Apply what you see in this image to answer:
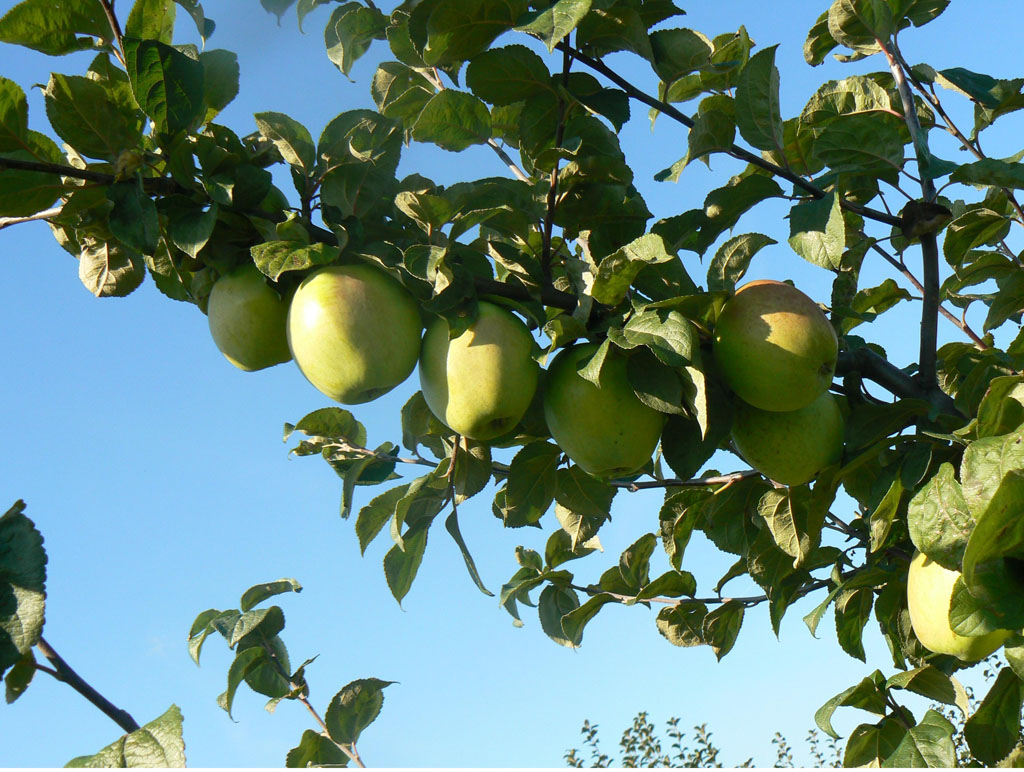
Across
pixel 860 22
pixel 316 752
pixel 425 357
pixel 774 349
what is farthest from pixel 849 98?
pixel 316 752

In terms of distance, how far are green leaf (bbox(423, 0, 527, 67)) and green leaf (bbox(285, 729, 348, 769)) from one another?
1239 millimetres

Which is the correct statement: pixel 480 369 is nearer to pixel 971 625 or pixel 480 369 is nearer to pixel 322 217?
pixel 322 217

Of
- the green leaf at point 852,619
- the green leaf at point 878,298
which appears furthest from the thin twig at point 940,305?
the green leaf at point 852,619

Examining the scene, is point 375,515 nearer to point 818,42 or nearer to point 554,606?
point 554,606

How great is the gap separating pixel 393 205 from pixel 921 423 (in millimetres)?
989

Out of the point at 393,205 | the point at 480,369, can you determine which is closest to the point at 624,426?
the point at 480,369

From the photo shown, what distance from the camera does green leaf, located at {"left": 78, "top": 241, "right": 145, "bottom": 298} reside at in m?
1.48

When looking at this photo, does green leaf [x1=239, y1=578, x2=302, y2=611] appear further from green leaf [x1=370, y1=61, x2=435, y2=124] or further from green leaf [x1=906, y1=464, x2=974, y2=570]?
green leaf [x1=906, y1=464, x2=974, y2=570]

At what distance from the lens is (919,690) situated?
177cm

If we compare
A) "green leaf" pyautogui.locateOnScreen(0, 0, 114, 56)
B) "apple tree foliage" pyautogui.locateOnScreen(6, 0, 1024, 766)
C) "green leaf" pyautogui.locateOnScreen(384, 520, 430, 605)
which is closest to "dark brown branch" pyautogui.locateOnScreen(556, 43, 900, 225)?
"apple tree foliage" pyautogui.locateOnScreen(6, 0, 1024, 766)

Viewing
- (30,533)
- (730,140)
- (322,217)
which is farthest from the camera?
(730,140)

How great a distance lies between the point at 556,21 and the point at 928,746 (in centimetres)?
136

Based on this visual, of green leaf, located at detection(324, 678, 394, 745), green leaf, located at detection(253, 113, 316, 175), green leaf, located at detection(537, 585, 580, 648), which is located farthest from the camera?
green leaf, located at detection(537, 585, 580, 648)

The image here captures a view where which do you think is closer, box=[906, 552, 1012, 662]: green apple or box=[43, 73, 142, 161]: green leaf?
box=[43, 73, 142, 161]: green leaf
